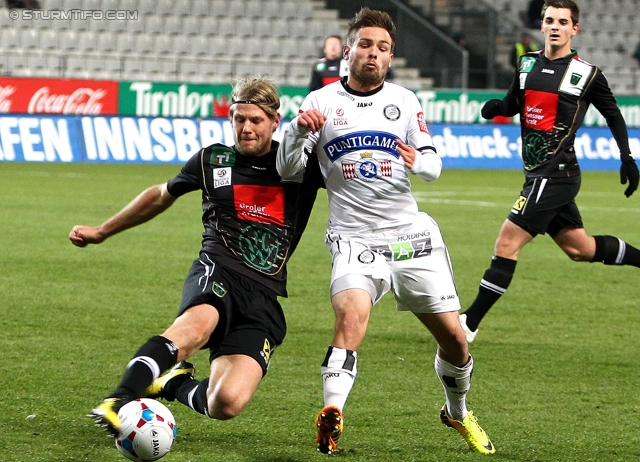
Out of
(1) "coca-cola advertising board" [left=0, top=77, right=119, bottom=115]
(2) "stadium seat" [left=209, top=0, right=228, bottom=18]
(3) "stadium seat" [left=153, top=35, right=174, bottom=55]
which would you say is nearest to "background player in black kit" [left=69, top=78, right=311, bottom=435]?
(1) "coca-cola advertising board" [left=0, top=77, right=119, bottom=115]

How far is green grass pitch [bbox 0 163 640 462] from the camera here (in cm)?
479

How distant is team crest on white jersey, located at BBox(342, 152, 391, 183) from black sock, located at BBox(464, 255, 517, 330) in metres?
2.48

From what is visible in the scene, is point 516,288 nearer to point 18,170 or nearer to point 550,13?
point 550,13

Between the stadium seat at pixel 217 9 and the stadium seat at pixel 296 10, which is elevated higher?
the stadium seat at pixel 217 9

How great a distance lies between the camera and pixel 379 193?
4.78 meters

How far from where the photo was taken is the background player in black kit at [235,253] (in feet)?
14.6

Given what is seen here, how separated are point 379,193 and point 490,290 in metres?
2.48

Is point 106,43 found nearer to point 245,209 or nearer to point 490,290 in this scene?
point 490,290

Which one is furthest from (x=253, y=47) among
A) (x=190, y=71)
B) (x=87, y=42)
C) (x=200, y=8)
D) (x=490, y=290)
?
(x=490, y=290)

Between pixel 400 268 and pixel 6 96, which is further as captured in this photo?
pixel 6 96

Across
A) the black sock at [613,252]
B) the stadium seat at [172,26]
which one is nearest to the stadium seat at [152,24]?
the stadium seat at [172,26]

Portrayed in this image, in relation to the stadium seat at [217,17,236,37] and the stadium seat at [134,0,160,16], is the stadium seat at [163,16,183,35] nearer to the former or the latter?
the stadium seat at [134,0,160,16]

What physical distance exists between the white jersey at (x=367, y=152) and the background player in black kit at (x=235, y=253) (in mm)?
185

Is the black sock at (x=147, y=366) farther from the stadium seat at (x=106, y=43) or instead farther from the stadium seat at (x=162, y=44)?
the stadium seat at (x=162, y=44)
